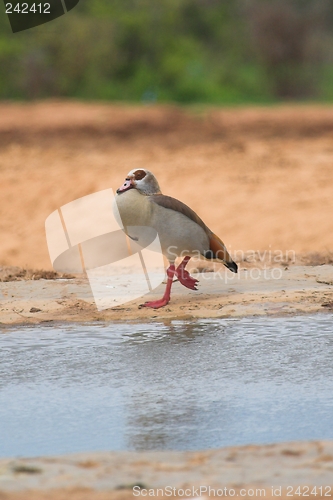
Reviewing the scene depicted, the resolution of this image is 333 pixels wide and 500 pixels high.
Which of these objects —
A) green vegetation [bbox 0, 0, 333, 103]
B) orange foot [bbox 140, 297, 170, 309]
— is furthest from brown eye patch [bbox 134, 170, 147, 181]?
green vegetation [bbox 0, 0, 333, 103]

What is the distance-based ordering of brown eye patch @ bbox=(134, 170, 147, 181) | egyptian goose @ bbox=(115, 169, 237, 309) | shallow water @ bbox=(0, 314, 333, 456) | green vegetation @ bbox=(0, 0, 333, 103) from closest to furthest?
shallow water @ bbox=(0, 314, 333, 456) < egyptian goose @ bbox=(115, 169, 237, 309) < brown eye patch @ bbox=(134, 170, 147, 181) < green vegetation @ bbox=(0, 0, 333, 103)

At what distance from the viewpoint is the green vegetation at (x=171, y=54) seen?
18.0 meters

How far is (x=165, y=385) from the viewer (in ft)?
14.3

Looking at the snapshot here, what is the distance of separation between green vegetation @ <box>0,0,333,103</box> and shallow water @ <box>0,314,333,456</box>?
12.7 meters

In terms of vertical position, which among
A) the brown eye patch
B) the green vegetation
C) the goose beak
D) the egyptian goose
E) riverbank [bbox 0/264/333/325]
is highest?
the green vegetation

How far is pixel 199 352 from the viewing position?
494cm

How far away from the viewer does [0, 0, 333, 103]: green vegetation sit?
59.2 feet

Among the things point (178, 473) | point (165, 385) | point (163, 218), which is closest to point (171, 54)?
point (163, 218)

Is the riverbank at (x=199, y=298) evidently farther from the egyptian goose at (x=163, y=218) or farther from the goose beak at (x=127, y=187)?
the goose beak at (x=127, y=187)

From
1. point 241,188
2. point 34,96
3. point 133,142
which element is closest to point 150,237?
point 241,188

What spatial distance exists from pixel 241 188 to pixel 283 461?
370 inches

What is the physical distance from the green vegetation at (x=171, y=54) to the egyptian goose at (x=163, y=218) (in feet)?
38.6

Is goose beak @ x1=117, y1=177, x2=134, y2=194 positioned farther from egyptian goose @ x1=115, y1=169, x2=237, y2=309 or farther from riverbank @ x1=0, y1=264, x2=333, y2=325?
riverbank @ x1=0, y1=264, x2=333, y2=325

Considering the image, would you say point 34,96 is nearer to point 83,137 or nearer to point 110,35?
point 110,35
